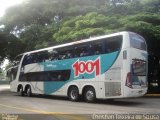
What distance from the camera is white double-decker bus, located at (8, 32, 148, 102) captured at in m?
16.5

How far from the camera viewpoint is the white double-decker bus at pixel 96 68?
648 inches

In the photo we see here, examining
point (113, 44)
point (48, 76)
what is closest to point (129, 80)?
point (113, 44)

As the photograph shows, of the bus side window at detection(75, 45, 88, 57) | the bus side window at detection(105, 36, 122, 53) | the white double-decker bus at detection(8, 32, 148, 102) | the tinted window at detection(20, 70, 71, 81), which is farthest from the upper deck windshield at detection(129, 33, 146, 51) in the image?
the tinted window at detection(20, 70, 71, 81)

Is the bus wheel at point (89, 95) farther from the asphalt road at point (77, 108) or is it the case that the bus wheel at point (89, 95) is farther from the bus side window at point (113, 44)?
the bus side window at point (113, 44)

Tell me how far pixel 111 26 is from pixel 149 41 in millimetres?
3094

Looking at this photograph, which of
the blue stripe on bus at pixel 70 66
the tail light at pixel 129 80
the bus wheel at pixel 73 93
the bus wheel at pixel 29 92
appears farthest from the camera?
the bus wheel at pixel 29 92

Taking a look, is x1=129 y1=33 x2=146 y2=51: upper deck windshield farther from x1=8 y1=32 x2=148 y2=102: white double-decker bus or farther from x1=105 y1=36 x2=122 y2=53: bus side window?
x1=105 y1=36 x2=122 y2=53: bus side window

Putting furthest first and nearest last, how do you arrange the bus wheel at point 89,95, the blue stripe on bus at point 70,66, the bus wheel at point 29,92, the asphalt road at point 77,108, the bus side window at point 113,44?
the bus wheel at point 29,92
the bus wheel at point 89,95
the blue stripe on bus at point 70,66
the bus side window at point 113,44
the asphalt road at point 77,108

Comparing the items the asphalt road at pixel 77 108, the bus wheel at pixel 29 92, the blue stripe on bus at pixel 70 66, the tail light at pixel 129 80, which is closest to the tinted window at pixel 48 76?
the blue stripe on bus at pixel 70 66

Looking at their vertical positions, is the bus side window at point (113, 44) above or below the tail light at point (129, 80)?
above

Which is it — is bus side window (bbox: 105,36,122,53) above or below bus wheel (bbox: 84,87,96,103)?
above

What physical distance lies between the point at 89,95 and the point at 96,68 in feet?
5.47

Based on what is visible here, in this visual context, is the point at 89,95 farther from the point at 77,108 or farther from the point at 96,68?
the point at 77,108

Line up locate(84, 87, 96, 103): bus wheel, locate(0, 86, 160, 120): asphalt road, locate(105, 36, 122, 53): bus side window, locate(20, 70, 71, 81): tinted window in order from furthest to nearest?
1. locate(20, 70, 71, 81): tinted window
2. locate(84, 87, 96, 103): bus wheel
3. locate(105, 36, 122, 53): bus side window
4. locate(0, 86, 160, 120): asphalt road
